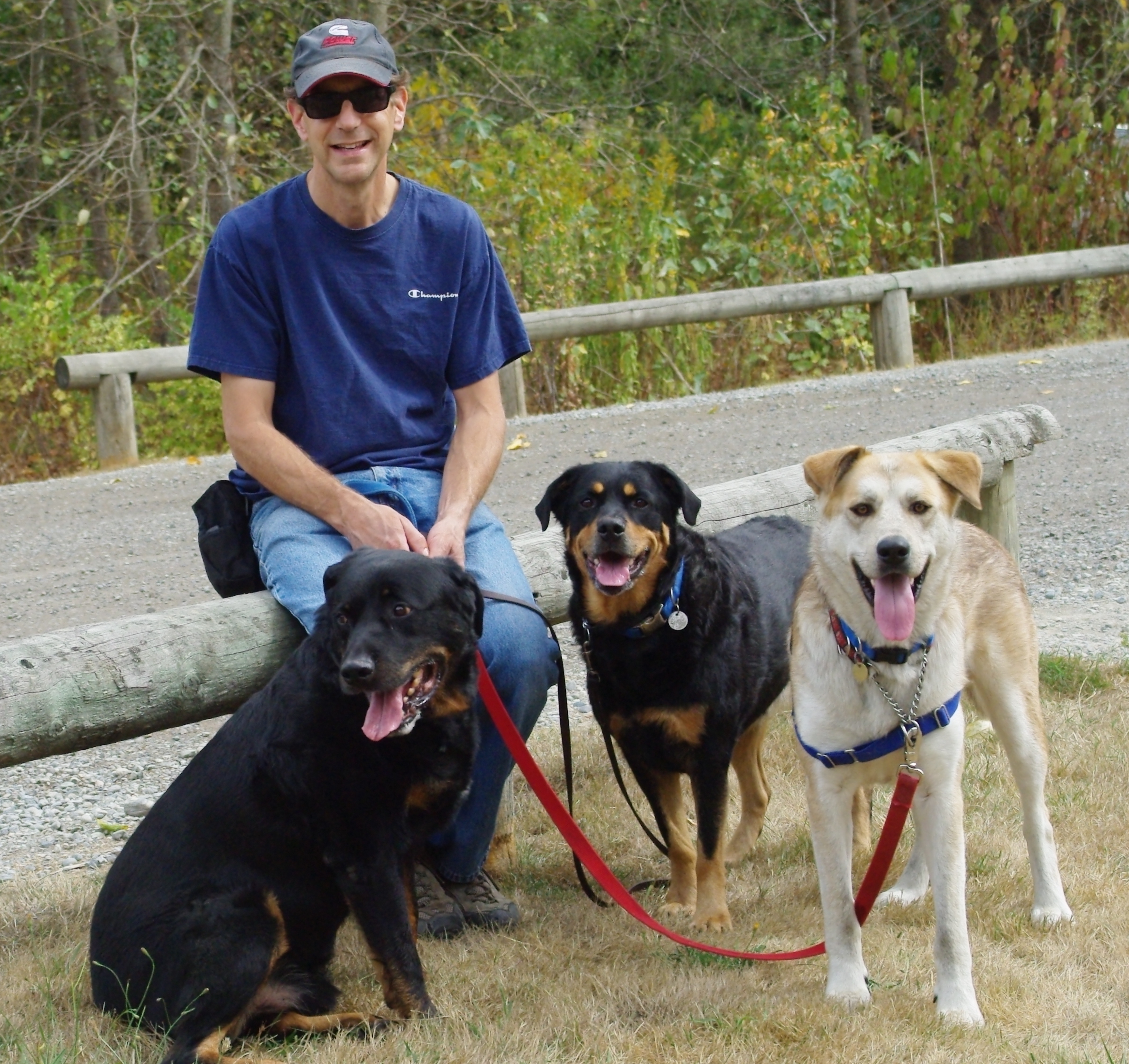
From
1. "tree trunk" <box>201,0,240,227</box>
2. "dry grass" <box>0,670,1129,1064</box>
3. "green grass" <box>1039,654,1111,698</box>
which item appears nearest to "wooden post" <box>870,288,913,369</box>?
"tree trunk" <box>201,0,240,227</box>

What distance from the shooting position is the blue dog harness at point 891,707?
11.5 ft

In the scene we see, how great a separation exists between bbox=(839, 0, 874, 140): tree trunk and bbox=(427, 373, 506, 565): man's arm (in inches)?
579

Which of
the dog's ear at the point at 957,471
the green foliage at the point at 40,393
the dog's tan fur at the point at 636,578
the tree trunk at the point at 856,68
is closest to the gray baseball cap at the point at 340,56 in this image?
the dog's tan fur at the point at 636,578

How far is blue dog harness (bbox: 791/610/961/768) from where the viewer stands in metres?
3.52

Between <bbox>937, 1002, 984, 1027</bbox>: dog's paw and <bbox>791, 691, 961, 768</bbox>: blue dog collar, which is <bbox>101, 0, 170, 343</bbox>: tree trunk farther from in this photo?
<bbox>937, 1002, 984, 1027</bbox>: dog's paw

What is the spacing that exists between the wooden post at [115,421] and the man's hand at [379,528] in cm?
771

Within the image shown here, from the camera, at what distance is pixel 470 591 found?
369 cm

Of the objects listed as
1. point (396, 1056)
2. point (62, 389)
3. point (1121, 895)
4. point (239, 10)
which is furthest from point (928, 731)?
point (239, 10)

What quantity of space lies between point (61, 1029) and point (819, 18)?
19.9 metres

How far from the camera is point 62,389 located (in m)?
11.5

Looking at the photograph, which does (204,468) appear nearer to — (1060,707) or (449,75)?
(449,75)

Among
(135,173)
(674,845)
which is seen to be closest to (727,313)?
(135,173)

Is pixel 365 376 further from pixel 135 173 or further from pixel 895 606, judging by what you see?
pixel 135 173

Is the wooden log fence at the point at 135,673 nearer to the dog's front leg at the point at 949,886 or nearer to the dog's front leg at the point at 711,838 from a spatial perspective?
the dog's front leg at the point at 711,838
